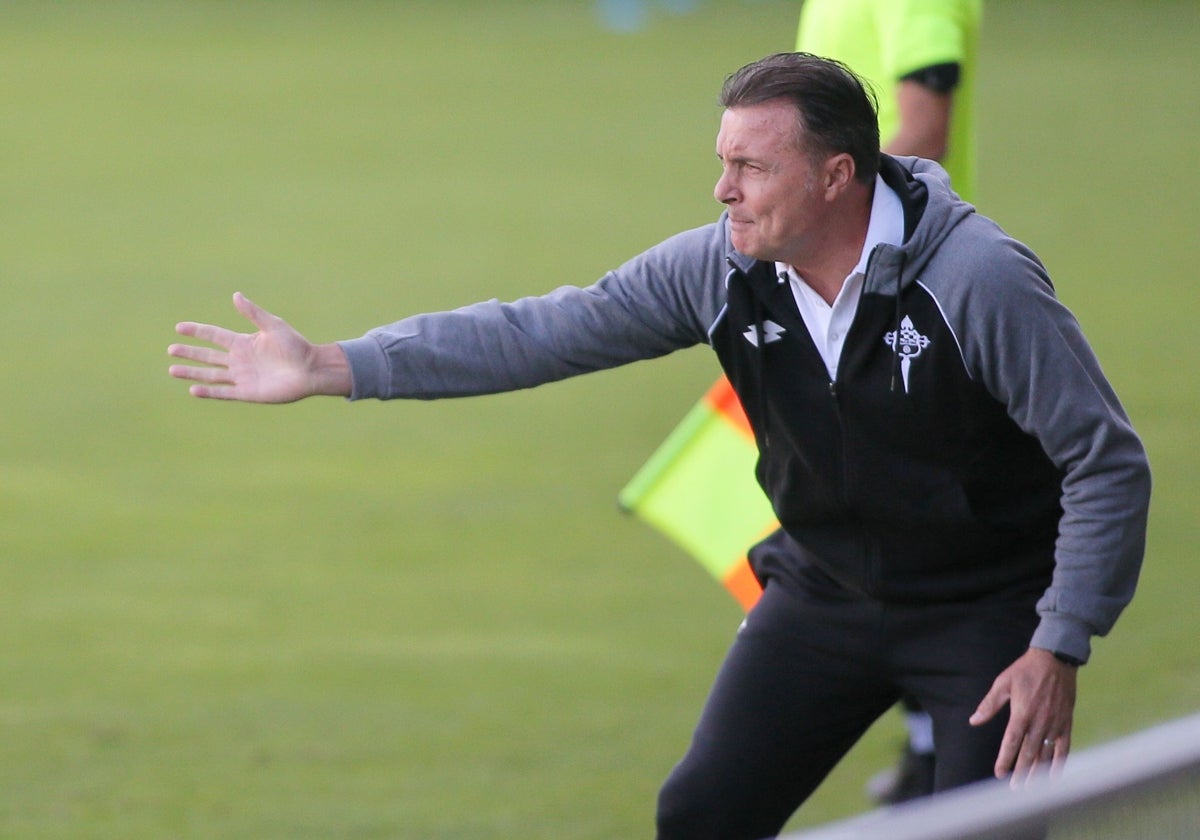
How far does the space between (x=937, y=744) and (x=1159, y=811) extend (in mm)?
1461

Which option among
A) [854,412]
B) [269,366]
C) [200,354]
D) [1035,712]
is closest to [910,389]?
[854,412]

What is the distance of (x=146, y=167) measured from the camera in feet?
37.0

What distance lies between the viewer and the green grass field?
13.4 feet

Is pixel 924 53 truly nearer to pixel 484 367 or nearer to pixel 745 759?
pixel 484 367

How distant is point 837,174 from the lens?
258 cm

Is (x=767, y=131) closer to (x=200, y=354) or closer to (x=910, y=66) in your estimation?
(x=200, y=354)

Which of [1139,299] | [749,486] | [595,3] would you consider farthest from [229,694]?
[595,3]

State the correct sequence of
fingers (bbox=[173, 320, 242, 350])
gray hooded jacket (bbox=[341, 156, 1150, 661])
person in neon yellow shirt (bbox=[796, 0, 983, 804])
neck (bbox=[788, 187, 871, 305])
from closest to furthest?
gray hooded jacket (bbox=[341, 156, 1150, 661])
neck (bbox=[788, 187, 871, 305])
fingers (bbox=[173, 320, 242, 350])
person in neon yellow shirt (bbox=[796, 0, 983, 804])

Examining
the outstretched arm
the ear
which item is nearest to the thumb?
the outstretched arm

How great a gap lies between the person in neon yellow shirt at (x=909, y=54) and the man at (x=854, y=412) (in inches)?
38.1

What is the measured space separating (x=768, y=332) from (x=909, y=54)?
1.28 metres

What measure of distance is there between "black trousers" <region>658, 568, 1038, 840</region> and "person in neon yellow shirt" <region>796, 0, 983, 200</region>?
1.28 m

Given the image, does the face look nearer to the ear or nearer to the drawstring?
the ear

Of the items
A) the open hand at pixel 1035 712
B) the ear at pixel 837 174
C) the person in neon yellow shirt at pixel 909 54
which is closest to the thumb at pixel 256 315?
the ear at pixel 837 174
